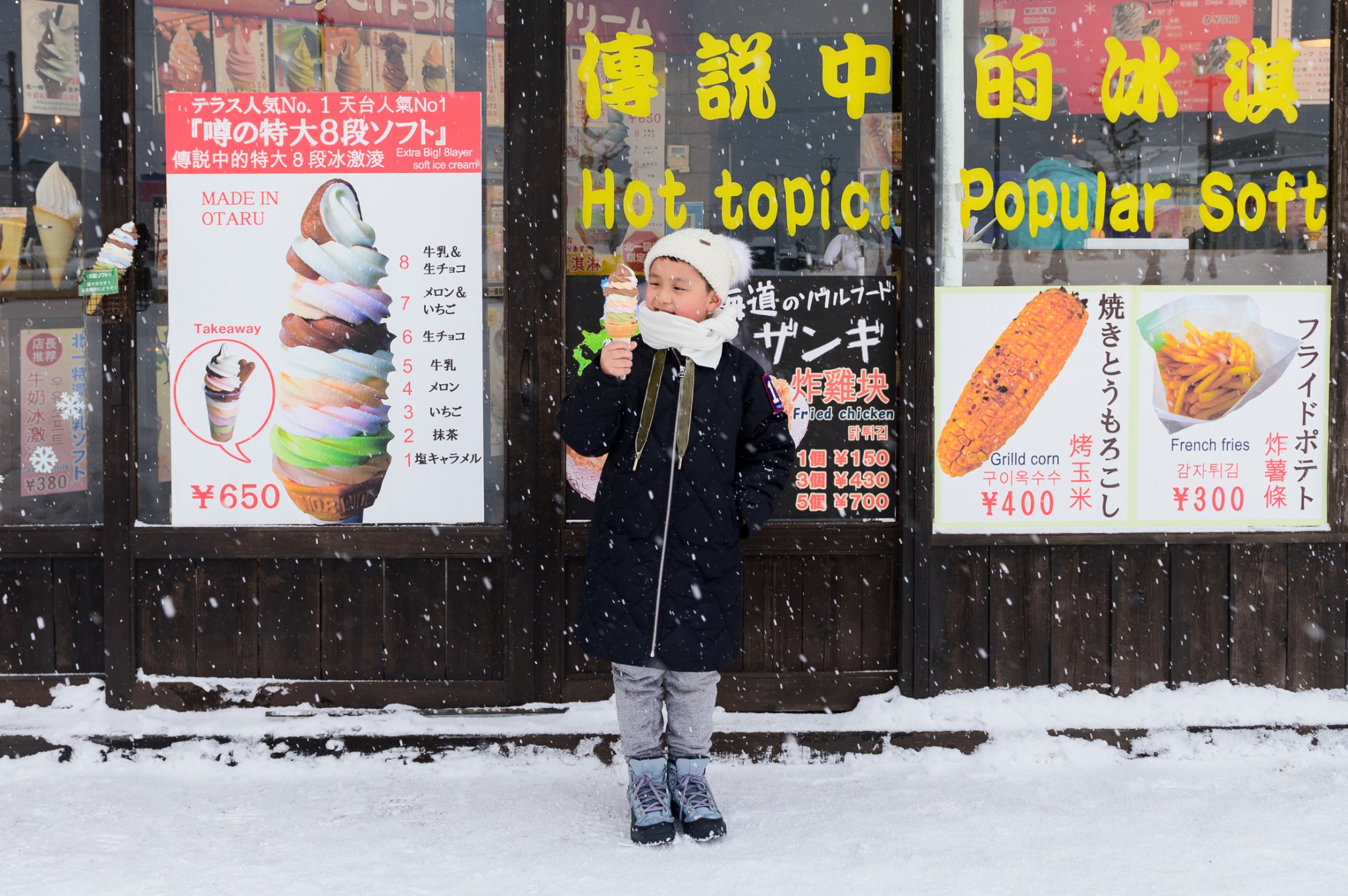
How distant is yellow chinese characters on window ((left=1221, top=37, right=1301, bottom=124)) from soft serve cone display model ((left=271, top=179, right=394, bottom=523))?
348cm

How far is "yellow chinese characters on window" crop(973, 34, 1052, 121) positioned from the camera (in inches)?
173

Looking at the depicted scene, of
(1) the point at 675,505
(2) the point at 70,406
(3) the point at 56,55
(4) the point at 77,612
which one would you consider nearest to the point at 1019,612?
(1) the point at 675,505

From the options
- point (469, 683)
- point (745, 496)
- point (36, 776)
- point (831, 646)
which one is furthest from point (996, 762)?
point (36, 776)

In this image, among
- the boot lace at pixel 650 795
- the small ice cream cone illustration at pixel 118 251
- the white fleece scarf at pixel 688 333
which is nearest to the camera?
the white fleece scarf at pixel 688 333

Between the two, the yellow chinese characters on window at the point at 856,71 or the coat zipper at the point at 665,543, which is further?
the yellow chinese characters on window at the point at 856,71

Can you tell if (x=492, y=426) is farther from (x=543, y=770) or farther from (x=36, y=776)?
(x=36, y=776)

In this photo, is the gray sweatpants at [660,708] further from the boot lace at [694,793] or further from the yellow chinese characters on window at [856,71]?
the yellow chinese characters on window at [856,71]

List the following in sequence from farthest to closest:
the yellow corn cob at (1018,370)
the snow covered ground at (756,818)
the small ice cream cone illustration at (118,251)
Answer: the yellow corn cob at (1018,370) < the small ice cream cone illustration at (118,251) < the snow covered ground at (756,818)

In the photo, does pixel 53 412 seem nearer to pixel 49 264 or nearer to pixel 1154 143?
pixel 49 264

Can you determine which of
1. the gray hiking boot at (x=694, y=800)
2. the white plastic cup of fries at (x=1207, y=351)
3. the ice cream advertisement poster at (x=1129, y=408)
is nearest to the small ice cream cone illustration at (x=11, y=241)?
the gray hiking boot at (x=694, y=800)

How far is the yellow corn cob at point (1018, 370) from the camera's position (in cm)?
442

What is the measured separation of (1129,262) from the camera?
4.45m

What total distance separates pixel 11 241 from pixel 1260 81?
5043 mm

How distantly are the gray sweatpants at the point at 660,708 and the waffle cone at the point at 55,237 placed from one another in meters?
2.81
